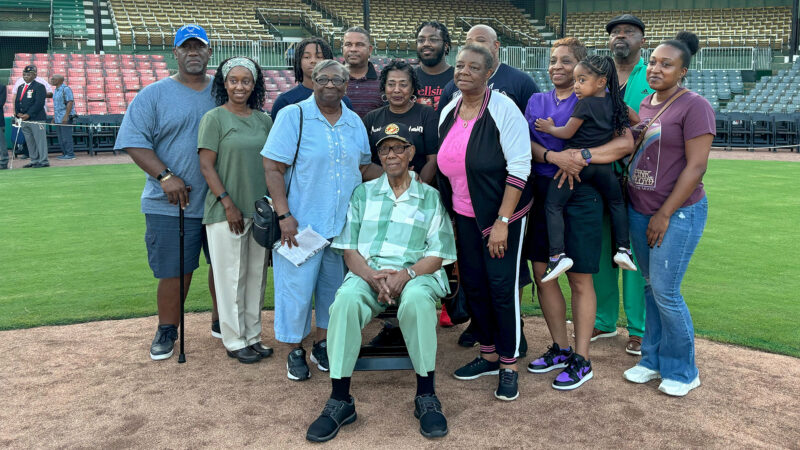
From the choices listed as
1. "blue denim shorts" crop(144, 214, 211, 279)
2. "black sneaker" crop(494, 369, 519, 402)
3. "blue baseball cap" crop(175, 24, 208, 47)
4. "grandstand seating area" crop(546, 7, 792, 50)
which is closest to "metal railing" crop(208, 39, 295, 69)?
"grandstand seating area" crop(546, 7, 792, 50)

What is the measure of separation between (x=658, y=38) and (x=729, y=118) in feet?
34.9

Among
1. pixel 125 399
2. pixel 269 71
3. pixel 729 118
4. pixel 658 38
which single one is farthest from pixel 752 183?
pixel 658 38

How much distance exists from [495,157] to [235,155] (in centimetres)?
169

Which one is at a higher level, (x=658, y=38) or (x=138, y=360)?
(x=658, y=38)

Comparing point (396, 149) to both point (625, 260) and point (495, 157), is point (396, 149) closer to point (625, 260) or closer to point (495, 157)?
point (495, 157)

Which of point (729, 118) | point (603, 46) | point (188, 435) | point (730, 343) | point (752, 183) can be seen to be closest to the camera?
point (188, 435)

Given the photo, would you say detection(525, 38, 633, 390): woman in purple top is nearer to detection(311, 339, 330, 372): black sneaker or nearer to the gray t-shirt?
detection(311, 339, 330, 372): black sneaker

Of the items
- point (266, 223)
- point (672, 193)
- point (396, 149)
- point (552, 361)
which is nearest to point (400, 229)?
point (396, 149)

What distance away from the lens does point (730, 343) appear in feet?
15.5

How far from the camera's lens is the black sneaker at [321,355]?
14.3 ft

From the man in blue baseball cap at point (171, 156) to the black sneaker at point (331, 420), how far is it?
1.59m

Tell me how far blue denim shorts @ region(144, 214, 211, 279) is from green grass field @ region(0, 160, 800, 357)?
108 centimetres

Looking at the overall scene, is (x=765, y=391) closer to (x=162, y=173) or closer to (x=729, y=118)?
(x=162, y=173)

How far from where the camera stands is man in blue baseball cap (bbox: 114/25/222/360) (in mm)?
4410
